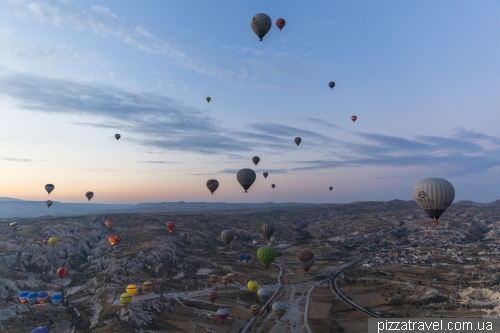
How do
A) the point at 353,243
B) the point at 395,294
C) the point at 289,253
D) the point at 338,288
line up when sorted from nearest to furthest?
the point at 395,294 → the point at 338,288 → the point at 289,253 → the point at 353,243

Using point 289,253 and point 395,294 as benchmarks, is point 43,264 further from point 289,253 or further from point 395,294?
point 395,294

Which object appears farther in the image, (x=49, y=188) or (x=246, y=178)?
(x=49, y=188)

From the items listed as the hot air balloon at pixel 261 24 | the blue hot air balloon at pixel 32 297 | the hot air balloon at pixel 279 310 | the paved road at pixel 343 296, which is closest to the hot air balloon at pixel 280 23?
the hot air balloon at pixel 261 24

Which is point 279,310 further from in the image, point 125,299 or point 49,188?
point 49,188

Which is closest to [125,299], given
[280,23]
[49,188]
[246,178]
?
[246,178]

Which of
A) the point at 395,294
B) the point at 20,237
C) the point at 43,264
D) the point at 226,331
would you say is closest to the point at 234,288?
the point at 226,331

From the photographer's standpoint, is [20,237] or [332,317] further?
[20,237]
